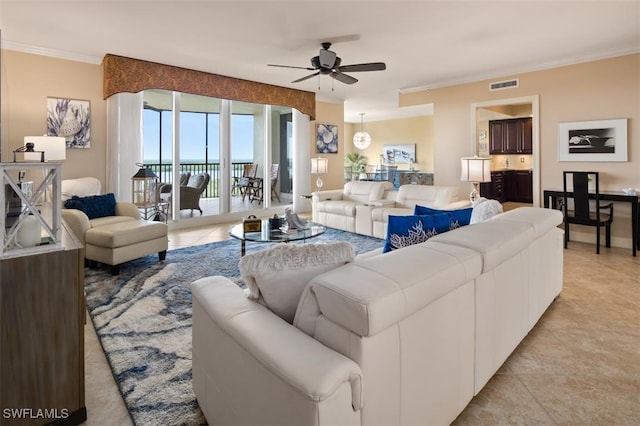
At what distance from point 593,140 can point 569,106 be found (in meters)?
0.64

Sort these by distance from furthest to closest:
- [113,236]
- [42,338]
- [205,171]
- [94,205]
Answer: [205,171] → [94,205] → [113,236] → [42,338]

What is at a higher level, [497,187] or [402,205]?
[497,187]

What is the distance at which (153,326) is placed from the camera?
264cm

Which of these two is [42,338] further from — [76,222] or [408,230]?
[76,222]

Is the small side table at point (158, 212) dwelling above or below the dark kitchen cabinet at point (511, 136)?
below

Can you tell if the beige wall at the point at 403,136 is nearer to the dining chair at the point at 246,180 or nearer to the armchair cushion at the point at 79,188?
the dining chair at the point at 246,180

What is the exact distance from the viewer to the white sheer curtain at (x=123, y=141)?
18.0 ft

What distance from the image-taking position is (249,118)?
25.7 feet

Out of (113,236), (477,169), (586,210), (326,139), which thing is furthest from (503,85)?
(113,236)

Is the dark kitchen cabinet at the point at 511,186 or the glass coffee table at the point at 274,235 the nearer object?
the glass coffee table at the point at 274,235

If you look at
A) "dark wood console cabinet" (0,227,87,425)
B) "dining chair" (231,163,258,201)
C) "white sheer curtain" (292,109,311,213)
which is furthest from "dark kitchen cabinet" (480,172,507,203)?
"dark wood console cabinet" (0,227,87,425)

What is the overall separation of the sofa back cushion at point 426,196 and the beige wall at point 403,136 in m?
5.91

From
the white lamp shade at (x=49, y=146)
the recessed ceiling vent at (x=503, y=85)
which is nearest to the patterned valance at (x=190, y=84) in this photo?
the white lamp shade at (x=49, y=146)

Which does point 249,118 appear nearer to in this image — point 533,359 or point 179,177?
point 179,177
